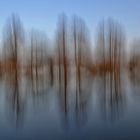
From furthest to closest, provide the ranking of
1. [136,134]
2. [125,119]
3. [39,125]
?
1. [125,119]
2. [39,125]
3. [136,134]

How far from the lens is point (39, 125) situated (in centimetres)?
728

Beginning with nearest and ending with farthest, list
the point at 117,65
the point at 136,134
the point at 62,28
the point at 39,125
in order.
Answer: the point at 136,134, the point at 39,125, the point at 62,28, the point at 117,65

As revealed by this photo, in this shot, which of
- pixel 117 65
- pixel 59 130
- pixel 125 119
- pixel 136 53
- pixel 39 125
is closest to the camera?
pixel 59 130

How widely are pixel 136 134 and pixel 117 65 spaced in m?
32.5

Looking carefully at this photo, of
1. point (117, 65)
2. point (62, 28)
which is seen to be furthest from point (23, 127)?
point (117, 65)

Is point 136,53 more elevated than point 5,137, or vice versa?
point 136,53

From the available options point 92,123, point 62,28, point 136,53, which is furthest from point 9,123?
point 136,53

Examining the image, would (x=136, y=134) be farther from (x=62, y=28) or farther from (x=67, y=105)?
(x=62, y=28)

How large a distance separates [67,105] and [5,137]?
13.5ft

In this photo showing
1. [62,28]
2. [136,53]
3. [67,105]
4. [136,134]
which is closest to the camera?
[136,134]

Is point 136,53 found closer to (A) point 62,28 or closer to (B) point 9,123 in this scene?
(A) point 62,28

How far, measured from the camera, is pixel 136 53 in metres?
44.4

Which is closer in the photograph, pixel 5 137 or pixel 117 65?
pixel 5 137

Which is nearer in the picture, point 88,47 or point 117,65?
point 88,47
